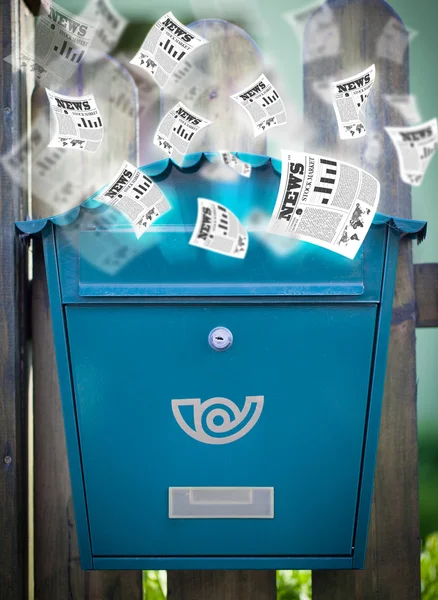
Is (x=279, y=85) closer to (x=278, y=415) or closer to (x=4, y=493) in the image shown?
(x=278, y=415)

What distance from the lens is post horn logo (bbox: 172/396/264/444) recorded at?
1455 millimetres

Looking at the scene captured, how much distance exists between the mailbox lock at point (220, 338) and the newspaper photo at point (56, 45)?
2.92 feet

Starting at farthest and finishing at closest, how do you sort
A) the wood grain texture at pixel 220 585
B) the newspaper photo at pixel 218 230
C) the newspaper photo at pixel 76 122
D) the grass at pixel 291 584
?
the grass at pixel 291 584, the wood grain texture at pixel 220 585, the newspaper photo at pixel 76 122, the newspaper photo at pixel 218 230

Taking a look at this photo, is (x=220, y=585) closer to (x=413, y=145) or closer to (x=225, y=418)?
(x=225, y=418)

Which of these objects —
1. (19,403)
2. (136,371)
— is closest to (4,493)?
(19,403)

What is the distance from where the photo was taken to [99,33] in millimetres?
1856

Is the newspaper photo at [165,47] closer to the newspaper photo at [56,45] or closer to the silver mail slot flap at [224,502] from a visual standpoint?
the newspaper photo at [56,45]

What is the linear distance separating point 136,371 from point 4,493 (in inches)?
21.9

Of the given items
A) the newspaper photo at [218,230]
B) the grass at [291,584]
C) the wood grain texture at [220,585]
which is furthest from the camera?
the grass at [291,584]

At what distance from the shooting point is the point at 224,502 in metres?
1.48

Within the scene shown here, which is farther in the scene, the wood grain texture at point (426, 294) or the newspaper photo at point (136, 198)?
the wood grain texture at point (426, 294)

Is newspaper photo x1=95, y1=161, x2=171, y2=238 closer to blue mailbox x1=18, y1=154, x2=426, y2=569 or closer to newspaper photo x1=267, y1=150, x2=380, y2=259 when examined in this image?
blue mailbox x1=18, y1=154, x2=426, y2=569

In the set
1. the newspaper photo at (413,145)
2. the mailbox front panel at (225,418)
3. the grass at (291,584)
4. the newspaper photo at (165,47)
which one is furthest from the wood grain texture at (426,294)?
the grass at (291,584)

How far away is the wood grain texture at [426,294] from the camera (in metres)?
1.75
